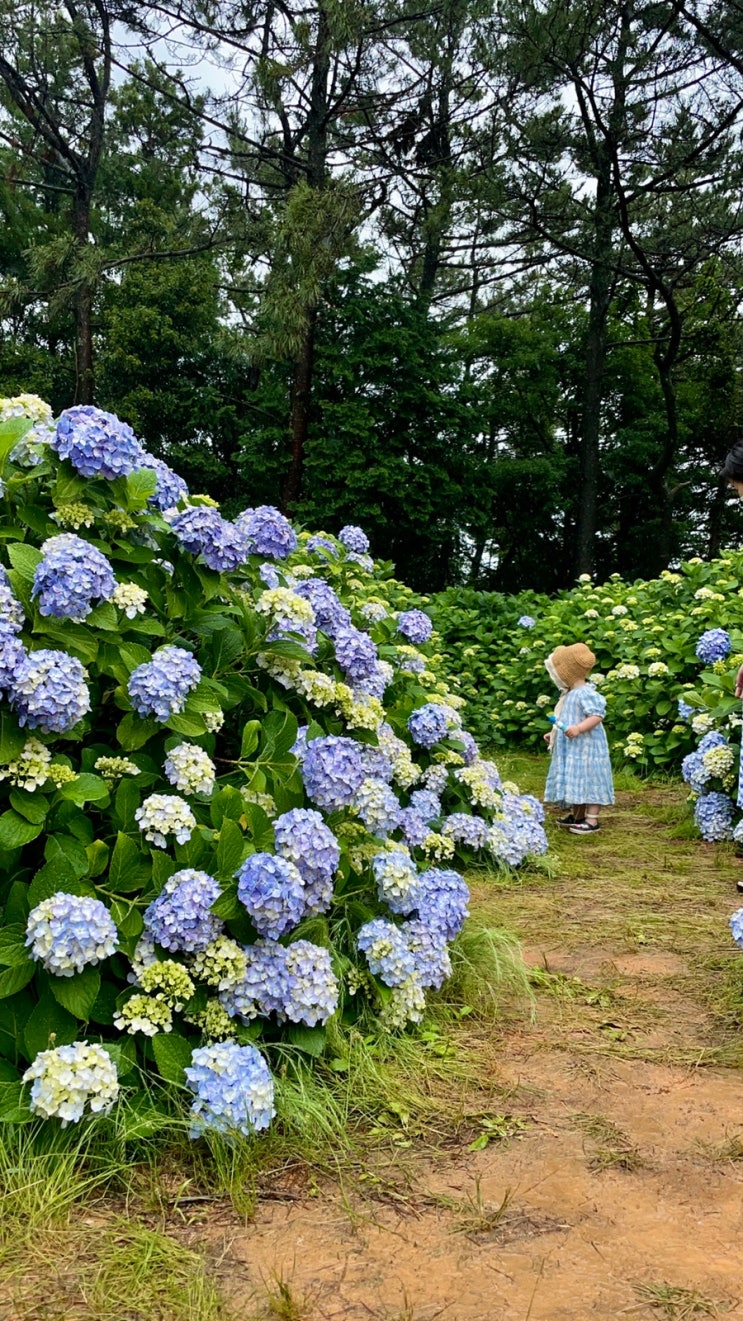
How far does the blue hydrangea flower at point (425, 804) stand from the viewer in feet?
10.7

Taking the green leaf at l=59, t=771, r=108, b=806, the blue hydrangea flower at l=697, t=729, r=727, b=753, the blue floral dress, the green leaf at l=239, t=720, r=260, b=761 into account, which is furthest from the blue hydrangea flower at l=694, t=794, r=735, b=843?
the green leaf at l=59, t=771, r=108, b=806

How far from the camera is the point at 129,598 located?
2.08 m

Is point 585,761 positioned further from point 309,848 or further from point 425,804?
point 309,848

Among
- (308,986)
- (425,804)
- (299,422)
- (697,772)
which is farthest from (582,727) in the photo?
(299,422)

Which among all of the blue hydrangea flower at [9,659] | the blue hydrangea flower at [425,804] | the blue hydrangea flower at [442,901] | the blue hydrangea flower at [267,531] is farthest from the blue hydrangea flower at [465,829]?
the blue hydrangea flower at [9,659]

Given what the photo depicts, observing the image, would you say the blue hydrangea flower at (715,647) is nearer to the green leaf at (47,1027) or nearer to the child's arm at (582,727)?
the child's arm at (582,727)

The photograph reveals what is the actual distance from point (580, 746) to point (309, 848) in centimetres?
315

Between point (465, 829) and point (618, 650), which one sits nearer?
point (465, 829)

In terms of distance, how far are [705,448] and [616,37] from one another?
28.4 ft

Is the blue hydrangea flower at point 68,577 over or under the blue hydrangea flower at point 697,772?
over

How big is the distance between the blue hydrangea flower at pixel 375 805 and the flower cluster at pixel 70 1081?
1.00 meters

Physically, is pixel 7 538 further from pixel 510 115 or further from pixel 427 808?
pixel 510 115

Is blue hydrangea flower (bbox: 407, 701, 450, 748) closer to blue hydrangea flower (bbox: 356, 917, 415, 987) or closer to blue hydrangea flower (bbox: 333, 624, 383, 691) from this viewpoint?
blue hydrangea flower (bbox: 333, 624, 383, 691)

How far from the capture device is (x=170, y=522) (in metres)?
2.27
